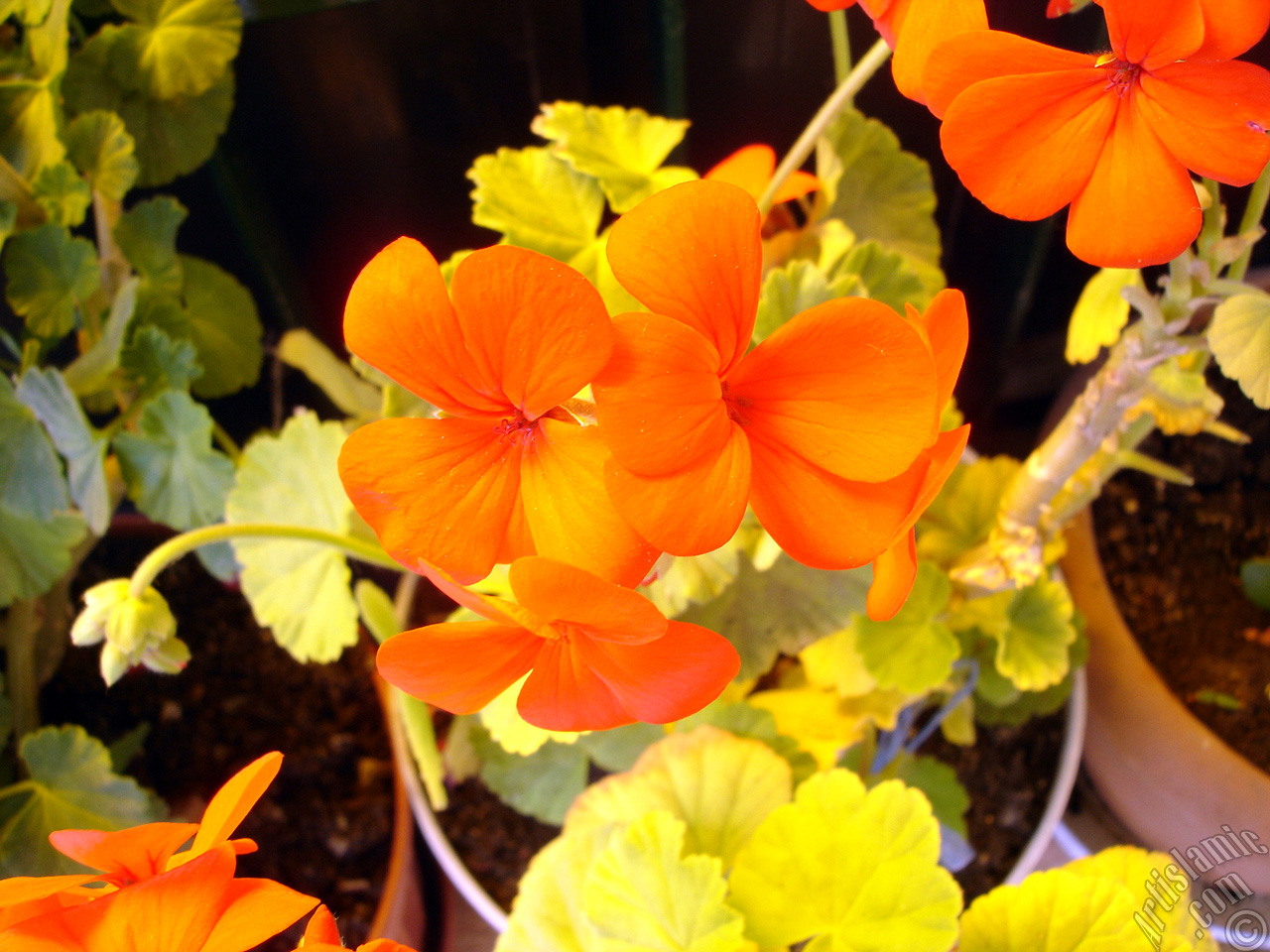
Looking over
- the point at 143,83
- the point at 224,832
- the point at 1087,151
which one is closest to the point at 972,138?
the point at 1087,151

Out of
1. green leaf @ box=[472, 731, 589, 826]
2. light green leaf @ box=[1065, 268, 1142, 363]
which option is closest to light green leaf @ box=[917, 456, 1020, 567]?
light green leaf @ box=[1065, 268, 1142, 363]

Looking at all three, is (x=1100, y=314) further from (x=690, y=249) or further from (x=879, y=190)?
(x=690, y=249)

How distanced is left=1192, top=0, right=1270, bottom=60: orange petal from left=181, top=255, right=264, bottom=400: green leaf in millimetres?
647

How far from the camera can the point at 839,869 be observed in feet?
1.52

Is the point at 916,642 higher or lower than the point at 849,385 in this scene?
lower

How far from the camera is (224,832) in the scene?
30 centimetres

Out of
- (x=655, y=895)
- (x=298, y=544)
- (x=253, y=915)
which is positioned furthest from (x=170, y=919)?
(x=298, y=544)

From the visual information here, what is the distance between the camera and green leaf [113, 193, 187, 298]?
0.63 m

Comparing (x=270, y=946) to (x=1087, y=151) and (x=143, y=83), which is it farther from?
(x=1087, y=151)

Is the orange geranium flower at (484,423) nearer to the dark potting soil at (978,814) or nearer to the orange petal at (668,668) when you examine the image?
the orange petal at (668,668)

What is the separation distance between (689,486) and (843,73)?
429mm

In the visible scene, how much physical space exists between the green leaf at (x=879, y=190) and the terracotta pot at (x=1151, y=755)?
11.3 inches

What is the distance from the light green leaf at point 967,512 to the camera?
723 mm

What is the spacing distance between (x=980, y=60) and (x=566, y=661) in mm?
226
